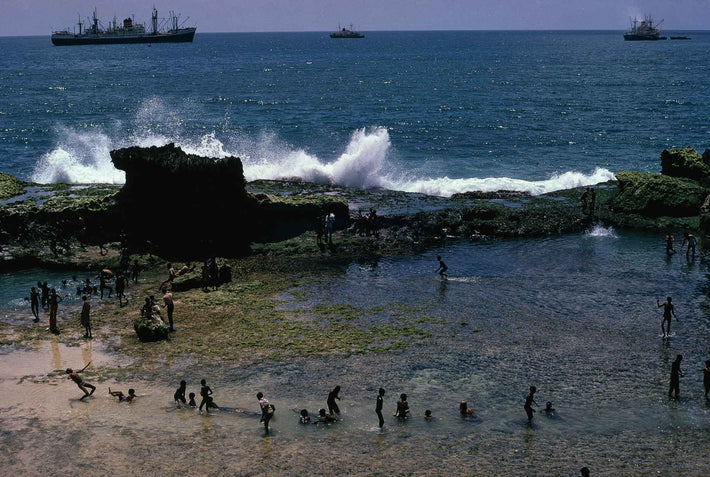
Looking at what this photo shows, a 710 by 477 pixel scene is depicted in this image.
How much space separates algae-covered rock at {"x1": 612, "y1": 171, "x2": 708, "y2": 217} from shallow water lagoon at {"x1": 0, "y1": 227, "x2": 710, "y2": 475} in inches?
385

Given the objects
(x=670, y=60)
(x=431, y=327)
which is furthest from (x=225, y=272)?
(x=670, y=60)

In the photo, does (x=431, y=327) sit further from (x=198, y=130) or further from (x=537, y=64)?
(x=537, y=64)

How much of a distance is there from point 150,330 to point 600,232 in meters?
25.8

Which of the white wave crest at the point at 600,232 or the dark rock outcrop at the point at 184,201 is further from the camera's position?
the white wave crest at the point at 600,232

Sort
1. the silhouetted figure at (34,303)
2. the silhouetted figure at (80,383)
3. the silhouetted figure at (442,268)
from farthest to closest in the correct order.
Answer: the silhouetted figure at (442,268), the silhouetted figure at (34,303), the silhouetted figure at (80,383)

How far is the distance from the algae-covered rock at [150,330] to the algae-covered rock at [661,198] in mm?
28025

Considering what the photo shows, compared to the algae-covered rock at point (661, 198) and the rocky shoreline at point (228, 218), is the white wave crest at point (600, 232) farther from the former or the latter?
the algae-covered rock at point (661, 198)

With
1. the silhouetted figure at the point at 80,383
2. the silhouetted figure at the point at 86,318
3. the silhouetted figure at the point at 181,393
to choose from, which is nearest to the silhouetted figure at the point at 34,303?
the silhouetted figure at the point at 86,318

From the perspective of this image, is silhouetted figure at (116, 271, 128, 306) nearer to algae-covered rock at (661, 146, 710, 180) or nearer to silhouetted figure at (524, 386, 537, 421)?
silhouetted figure at (524, 386, 537, 421)

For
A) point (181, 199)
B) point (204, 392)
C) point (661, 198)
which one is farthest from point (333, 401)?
point (661, 198)

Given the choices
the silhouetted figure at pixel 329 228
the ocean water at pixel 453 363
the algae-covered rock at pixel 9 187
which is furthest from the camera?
the algae-covered rock at pixel 9 187

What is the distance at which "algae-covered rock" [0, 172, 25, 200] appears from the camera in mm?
44069

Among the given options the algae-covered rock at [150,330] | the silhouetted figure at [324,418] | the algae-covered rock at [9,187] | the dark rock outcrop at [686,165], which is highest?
the dark rock outcrop at [686,165]

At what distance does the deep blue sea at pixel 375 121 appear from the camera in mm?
59250
